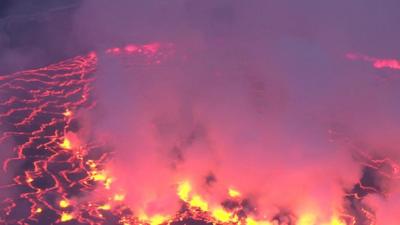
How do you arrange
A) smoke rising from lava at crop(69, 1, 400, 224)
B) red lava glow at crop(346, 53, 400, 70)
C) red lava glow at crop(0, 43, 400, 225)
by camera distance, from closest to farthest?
red lava glow at crop(0, 43, 400, 225)
smoke rising from lava at crop(69, 1, 400, 224)
red lava glow at crop(346, 53, 400, 70)

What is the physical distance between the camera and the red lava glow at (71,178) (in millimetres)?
6363

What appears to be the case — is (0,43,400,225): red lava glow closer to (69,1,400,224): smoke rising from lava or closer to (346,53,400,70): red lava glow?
(69,1,400,224): smoke rising from lava

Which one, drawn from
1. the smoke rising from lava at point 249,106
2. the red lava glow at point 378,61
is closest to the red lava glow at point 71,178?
the smoke rising from lava at point 249,106

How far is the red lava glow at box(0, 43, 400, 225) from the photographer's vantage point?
20.9 feet

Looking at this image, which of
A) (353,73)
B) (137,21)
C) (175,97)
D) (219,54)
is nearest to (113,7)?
(137,21)

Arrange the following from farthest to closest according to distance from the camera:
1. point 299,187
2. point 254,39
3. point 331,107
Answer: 1. point 254,39
2. point 331,107
3. point 299,187

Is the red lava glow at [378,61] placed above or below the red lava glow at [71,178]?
above

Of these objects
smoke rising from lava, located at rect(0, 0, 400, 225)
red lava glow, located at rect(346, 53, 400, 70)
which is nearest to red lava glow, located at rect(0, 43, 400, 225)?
smoke rising from lava, located at rect(0, 0, 400, 225)

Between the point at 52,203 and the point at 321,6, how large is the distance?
6032 millimetres

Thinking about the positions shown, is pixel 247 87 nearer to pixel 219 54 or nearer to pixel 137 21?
pixel 219 54

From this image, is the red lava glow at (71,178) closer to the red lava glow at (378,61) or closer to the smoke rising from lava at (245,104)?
the smoke rising from lava at (245,104)

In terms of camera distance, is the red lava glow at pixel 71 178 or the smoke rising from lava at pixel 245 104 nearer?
the red lava glow at pixel 71 178

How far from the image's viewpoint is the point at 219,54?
32.3ft

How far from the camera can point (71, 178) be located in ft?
23.1
